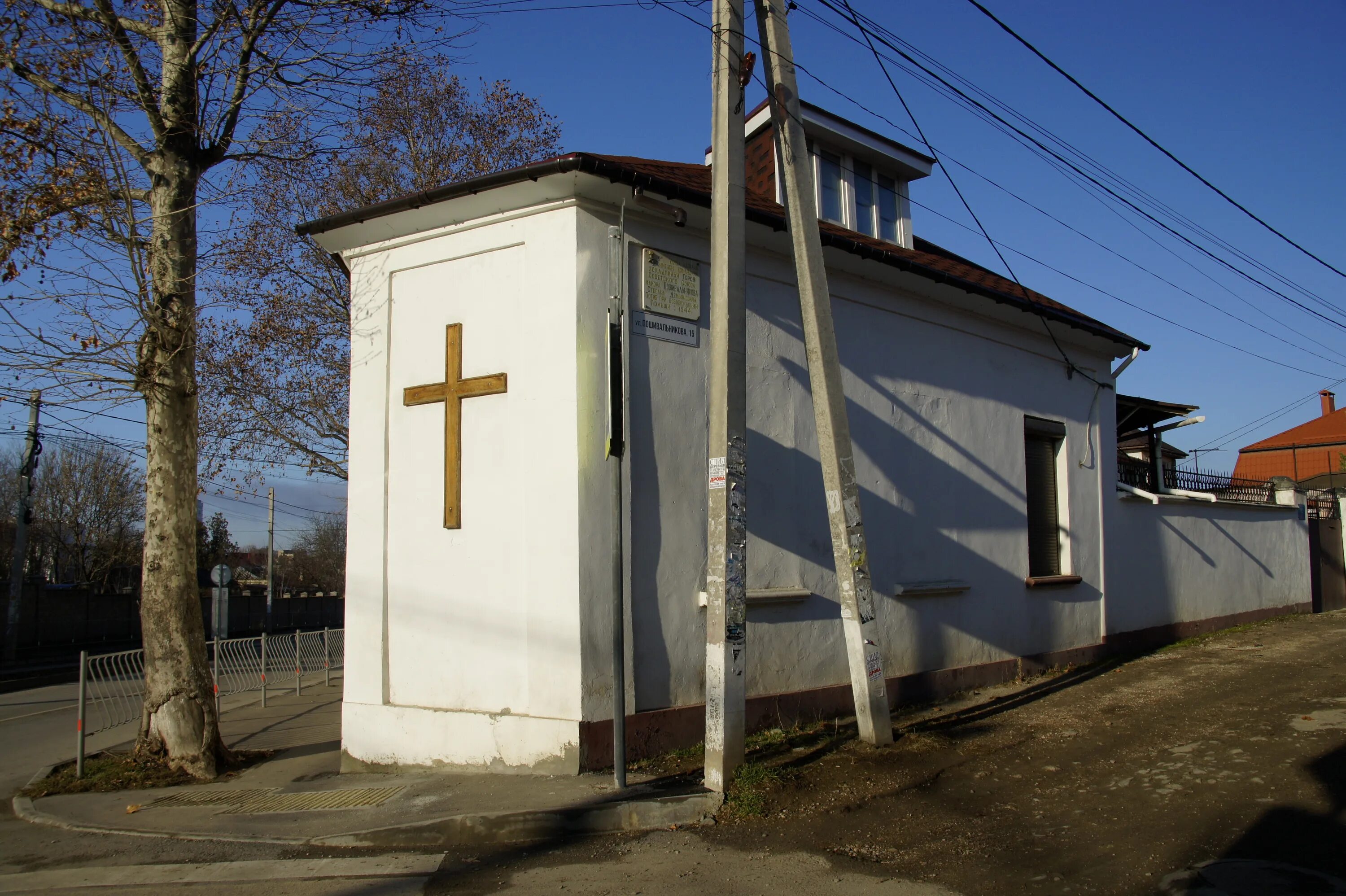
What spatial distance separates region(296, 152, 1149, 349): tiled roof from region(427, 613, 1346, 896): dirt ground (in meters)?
4.62

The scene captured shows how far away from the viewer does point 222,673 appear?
48.8ft

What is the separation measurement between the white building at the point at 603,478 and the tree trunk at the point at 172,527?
1343 mm

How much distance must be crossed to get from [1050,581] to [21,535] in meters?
27.3

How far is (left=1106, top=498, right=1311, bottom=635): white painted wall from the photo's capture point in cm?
1277

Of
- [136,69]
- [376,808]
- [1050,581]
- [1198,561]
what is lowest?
[376,808]

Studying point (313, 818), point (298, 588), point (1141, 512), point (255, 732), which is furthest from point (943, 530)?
point (298, 588)

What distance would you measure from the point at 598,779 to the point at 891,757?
7.19 ft

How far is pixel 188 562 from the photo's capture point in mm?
8141

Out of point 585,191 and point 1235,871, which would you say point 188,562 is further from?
point 1235,871

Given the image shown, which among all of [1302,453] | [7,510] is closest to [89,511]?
[7,510]

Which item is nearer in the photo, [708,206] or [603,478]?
[603,478]

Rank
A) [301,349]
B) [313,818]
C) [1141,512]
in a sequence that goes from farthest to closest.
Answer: [301,349] → [1141,512] → [313,818]

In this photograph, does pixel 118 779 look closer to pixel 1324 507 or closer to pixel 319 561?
pixel 1324 507

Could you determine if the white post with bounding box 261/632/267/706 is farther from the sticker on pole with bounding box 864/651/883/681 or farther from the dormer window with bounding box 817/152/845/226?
the dormer window with bounding box 817/152/845/226
